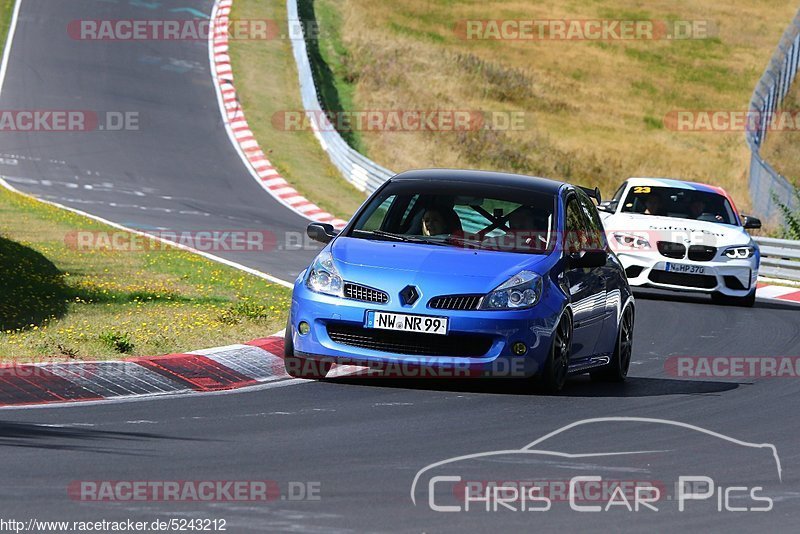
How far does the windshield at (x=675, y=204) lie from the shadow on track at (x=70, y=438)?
1284 centimetres

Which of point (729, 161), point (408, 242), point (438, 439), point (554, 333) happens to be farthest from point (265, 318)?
point (729, 161)

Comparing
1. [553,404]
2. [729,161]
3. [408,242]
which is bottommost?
[729,161]

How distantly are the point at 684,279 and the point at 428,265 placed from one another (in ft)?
31.7

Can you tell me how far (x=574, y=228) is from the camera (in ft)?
37.0

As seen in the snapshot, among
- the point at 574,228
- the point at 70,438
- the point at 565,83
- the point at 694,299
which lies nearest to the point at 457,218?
the point at 574,228

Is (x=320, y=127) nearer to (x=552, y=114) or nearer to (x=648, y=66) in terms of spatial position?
(x=552, y=114)

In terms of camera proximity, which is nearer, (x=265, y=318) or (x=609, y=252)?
(x=609, y=252)

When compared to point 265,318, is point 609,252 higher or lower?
higher

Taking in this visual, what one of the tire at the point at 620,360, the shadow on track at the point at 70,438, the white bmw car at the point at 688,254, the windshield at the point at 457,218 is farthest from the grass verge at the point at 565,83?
the shadow on track at the point at 70,438

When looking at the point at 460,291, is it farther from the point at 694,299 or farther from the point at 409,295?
the point at 694,299

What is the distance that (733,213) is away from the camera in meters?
19.9

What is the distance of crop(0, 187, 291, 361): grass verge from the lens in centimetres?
1098

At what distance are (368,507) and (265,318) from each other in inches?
271

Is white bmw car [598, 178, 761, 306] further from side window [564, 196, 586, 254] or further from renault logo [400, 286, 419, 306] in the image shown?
renault logo [400, 286, 419, 306]
